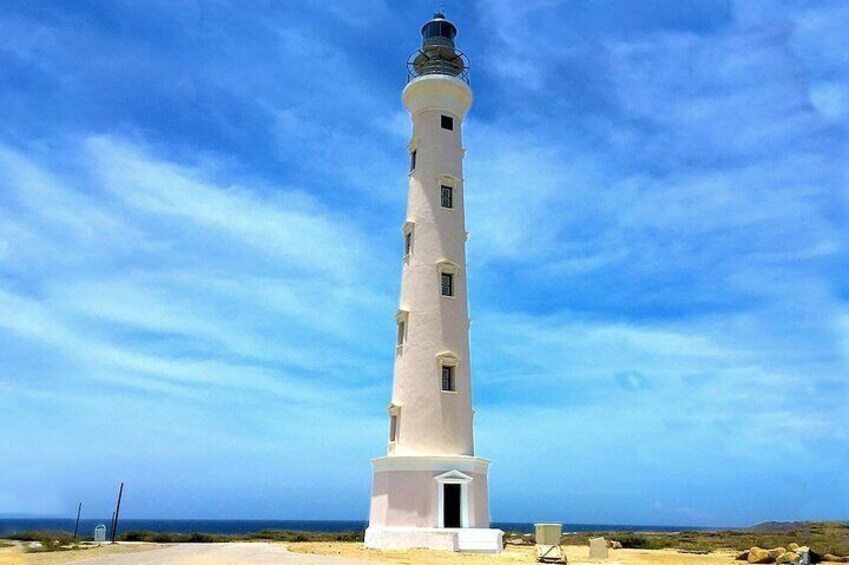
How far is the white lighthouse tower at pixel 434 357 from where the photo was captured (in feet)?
81.4

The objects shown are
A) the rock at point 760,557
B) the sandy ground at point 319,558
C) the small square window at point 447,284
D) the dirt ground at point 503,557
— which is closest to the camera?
the sandy ground at point 319,558

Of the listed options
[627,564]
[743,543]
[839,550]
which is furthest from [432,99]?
[743,543]

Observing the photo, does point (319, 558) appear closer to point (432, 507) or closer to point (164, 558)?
point (164, 558)

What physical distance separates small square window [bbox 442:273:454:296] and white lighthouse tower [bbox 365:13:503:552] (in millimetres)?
38

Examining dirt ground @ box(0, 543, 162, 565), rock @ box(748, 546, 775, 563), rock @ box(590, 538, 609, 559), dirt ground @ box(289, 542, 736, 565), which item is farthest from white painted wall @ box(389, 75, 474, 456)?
dirt ground @ box(0, 543, 162, 565)

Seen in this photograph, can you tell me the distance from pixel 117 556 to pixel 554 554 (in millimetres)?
12702

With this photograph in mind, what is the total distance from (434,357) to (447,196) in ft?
21.7

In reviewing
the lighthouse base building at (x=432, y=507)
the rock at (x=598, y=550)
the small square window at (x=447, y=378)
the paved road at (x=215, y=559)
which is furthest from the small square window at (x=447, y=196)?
the paved road at (x=215, y=559)

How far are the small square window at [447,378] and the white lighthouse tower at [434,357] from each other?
0.12 ft

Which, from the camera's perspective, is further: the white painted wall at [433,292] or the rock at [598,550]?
the white painted wall at [433,292]

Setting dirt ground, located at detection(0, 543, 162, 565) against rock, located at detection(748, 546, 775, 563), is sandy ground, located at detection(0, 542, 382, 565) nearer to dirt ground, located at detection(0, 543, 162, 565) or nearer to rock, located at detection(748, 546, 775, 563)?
dirt ground, located at detection(0, 543, 162, 565)

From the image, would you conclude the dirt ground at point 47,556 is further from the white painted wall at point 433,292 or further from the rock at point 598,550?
the rock at point 598,550

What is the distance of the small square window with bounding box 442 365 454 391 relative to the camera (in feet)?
87.1

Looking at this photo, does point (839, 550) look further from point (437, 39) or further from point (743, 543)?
point (437, 39)
